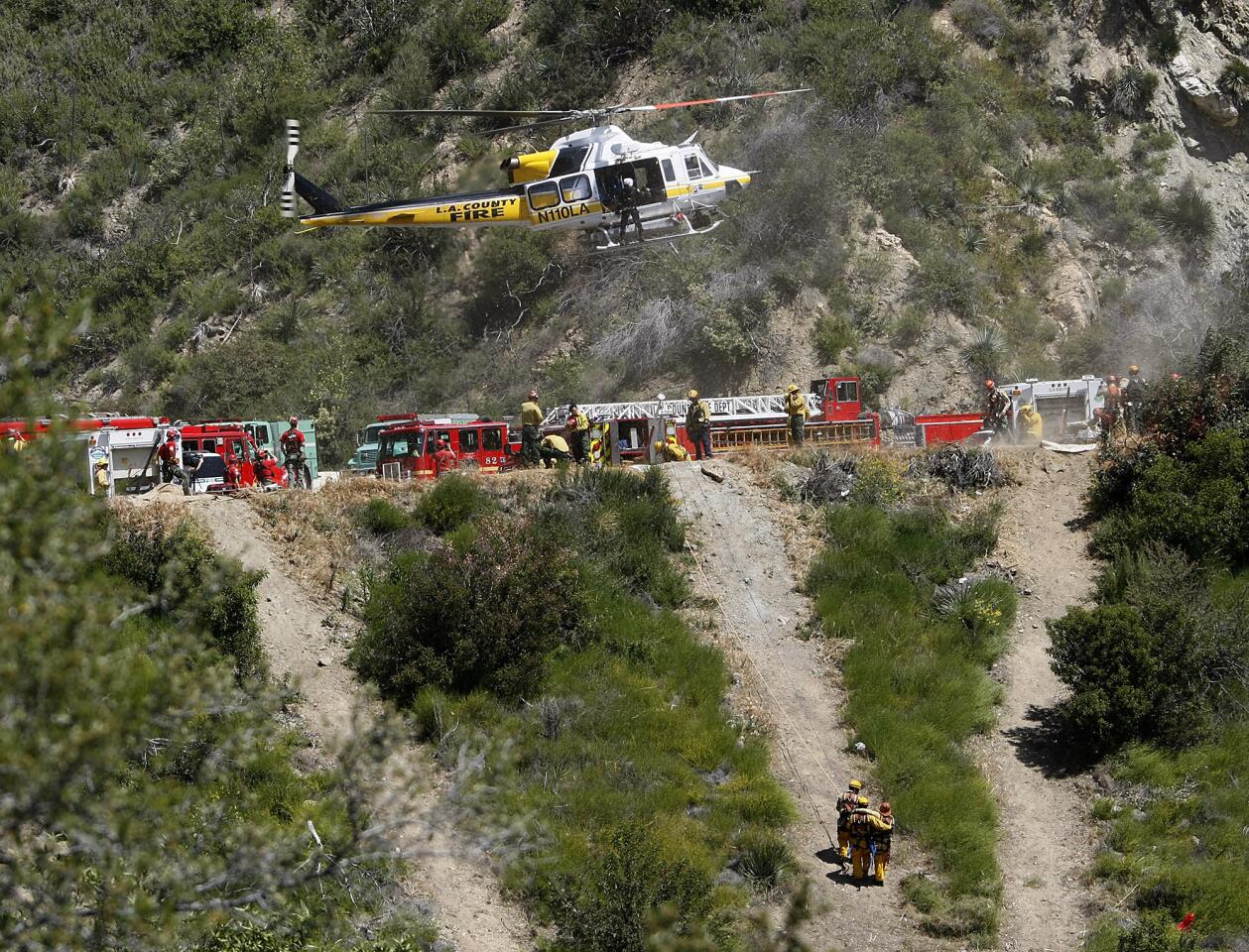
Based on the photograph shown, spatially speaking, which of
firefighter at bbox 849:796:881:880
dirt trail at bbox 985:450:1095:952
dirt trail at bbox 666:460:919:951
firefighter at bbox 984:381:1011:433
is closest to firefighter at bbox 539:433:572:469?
dirt trail at bbox 666:460:919:951

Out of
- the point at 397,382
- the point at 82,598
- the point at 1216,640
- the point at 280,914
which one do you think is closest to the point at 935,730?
the point at 1216,640

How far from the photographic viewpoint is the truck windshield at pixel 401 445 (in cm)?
2675

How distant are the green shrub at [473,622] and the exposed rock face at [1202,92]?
125ft

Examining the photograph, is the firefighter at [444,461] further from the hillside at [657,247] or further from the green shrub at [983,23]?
the green shrub at [983,23]

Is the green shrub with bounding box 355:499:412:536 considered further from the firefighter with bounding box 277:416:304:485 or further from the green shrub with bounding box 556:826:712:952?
the green shrub with bounding box 556:826:712:952

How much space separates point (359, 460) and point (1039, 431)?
15.6 metres

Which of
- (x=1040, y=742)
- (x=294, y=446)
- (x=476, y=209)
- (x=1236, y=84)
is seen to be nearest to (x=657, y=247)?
(x=476, y=209)

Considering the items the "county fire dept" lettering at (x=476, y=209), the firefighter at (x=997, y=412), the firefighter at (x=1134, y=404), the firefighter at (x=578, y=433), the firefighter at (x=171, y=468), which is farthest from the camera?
the "county fire dept" lettering at (x=476, y=209)

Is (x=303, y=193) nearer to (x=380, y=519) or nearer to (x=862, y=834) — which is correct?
(x=380, y=519)

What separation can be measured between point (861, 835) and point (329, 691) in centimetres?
803

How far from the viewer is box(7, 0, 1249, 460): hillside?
40.4 metres

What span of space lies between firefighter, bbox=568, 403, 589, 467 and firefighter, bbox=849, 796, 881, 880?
34.2ft

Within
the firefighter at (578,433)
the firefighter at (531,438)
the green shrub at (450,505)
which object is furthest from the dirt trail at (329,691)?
the firefighter at (578,433)

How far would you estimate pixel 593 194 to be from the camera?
31.4m
